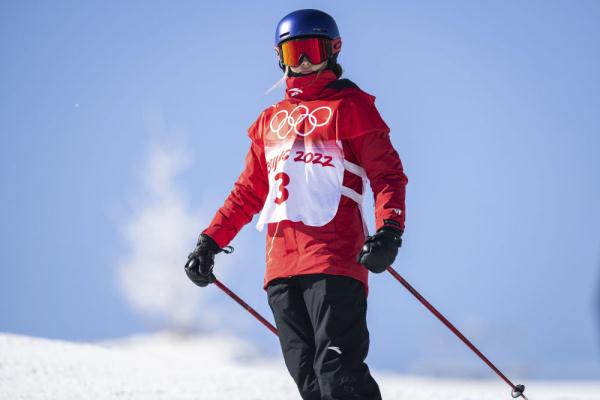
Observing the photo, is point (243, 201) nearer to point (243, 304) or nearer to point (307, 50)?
point (243, 304)

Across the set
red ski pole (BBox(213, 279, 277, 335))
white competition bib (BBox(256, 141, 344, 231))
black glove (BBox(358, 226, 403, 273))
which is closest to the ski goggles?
white competition bib (BBox(256, 141, 344, 231))

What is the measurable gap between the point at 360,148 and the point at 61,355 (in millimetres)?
4372

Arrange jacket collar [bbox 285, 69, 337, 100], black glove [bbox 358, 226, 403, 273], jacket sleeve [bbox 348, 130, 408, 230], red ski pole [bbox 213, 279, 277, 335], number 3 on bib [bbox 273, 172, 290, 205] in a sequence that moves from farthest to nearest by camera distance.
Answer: red ski pole [bbox 213, 279, 277, 335] → jacket collar [bbox 285, 69, 337, 100] → number 3 on bib [bbox 273, 172, 290, 205] → jacket sleeve [bbox 348, 130, 408, 230] → black glove [bbox 358, 226, 403, 273]

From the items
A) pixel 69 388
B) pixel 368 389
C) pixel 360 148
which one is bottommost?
pixel 368 389

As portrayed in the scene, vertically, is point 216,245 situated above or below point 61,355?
below

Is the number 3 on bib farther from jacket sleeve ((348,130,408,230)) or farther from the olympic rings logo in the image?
jacket sleeve ((348,130,408,230))

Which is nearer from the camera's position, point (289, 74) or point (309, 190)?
point (309, 190)

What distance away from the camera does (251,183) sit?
4.07 meters

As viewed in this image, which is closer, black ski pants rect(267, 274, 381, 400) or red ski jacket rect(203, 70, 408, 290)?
black ski pants rect(267, 274, 381, 400)

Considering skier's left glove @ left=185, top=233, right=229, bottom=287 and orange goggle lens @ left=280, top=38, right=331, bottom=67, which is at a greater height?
orange goggle lens @ left=280, top=38, right=331, bottom=67

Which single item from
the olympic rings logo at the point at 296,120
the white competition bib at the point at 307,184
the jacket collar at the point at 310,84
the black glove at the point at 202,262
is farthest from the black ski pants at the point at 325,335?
the jacket collar at the point at 310,84

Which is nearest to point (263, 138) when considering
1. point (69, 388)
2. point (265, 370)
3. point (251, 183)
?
point (251, 183)

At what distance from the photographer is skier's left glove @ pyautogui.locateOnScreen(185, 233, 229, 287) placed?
4.02 meters

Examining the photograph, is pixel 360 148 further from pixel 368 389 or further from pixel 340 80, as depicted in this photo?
pixel 368 389
